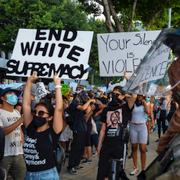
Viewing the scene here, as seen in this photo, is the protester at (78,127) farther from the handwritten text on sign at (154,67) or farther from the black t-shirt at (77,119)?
the handwritten text on sign at (154,67)

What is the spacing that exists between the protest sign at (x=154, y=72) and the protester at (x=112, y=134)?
15.1ft

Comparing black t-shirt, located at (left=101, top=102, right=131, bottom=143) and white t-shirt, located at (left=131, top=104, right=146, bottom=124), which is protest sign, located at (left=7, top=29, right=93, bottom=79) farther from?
white t-shirt, located at (left=131, top=104, right=146, bottom=124)

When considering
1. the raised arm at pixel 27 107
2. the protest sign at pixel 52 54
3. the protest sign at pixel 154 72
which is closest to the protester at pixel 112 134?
the protest sign at pixel 52 54

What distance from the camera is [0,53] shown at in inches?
1396

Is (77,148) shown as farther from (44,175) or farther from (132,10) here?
(44,175)

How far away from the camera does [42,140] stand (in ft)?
16.4

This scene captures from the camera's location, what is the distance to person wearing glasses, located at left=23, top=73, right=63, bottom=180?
4953 millimetres

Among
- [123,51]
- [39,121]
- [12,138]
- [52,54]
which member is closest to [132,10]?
[123,51]

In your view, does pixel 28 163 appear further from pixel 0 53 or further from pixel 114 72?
pixel 0 53

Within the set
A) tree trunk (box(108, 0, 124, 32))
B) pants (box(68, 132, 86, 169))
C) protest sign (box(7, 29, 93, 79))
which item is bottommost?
pants (box(68, 132, 86, 169))

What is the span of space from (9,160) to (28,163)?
126 centimetres

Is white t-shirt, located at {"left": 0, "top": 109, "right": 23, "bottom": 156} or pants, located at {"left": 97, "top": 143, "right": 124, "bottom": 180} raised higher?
white t-shirt, located at {"left": 0, "top": 109, "right": 23, "bottom": 156}

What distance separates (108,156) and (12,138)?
1.98 m

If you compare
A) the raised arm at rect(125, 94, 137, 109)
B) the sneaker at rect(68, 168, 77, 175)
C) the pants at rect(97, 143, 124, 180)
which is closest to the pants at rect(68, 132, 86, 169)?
the sneaker at rect(68, 168, 77, 175)
